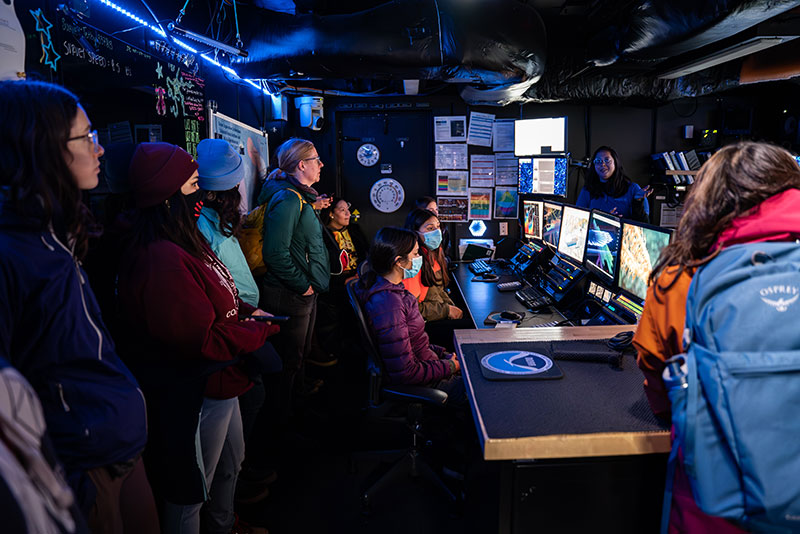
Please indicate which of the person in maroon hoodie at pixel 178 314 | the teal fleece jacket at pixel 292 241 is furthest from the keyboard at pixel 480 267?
the person in maroon hoodie at pixel 178 314

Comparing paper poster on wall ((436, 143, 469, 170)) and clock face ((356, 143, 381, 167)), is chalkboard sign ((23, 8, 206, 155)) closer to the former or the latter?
clock face ((356, 143, 381, 167))

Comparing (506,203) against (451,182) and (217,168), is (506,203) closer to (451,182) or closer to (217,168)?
(451,182)

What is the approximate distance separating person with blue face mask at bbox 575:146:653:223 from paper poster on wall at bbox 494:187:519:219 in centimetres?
111

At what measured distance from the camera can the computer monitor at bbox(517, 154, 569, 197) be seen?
13.5 feet

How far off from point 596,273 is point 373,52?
179 centimetres

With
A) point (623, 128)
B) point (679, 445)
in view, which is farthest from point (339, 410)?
point (623, 128)

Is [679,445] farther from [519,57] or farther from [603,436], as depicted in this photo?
[519,57]

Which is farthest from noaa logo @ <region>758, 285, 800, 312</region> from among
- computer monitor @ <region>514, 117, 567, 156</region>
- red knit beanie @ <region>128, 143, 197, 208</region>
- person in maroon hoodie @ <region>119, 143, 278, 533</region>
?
computer monitor @ <region>514, 117, 567, 156</region>

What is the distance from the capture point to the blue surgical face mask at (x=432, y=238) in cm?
327

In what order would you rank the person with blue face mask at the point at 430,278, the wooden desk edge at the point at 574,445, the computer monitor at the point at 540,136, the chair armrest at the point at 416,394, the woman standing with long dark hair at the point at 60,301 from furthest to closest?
1. the computer monitor at the point at 540,136
2. the person with blue face mask at the point at 430,278
3. the chair armrest at the point at 416,394
4. the wooden desk edge at the point at 574,445
5. the woman standing with long dark hair at the point at 60,301

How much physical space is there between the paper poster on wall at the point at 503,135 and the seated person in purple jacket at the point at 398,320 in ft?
9.79

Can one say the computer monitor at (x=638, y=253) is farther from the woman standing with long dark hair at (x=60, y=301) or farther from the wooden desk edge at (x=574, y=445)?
the woman standing with long dark hair at (x=60, y=301)

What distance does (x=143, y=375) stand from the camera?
1311 millimetres

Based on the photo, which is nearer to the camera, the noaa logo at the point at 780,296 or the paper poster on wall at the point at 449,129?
the noaa logo at the point at 780,296
